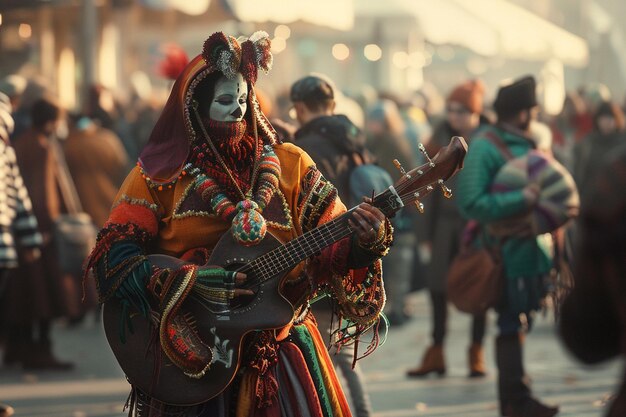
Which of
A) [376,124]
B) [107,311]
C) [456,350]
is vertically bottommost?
[456,350]

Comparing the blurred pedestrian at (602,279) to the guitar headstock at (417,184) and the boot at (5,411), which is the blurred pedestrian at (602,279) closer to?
the guitar headstock at (417,184)

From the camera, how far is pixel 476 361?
10602 millimetres

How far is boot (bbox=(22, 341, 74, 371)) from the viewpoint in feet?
36.9

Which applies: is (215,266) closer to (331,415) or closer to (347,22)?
(331,415)

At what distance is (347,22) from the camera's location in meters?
24.1

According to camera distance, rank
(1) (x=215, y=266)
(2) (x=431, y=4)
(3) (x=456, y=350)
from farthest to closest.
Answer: (2) (x=431, y=4) → (3) (x=456, y=350) → (1) (x=215, y=266)

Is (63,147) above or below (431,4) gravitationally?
below

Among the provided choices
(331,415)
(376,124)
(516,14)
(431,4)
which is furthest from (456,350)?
(516,14)

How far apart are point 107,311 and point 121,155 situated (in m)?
8.70

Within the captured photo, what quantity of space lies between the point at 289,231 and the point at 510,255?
3.42 meters

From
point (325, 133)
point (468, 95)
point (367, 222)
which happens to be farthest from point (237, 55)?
point (468, 95)

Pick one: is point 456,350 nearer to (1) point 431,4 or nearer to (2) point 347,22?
(2) point 347,22

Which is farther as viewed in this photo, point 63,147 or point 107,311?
point 63,147

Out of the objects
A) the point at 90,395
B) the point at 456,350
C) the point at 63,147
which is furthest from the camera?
the point at 63,147
